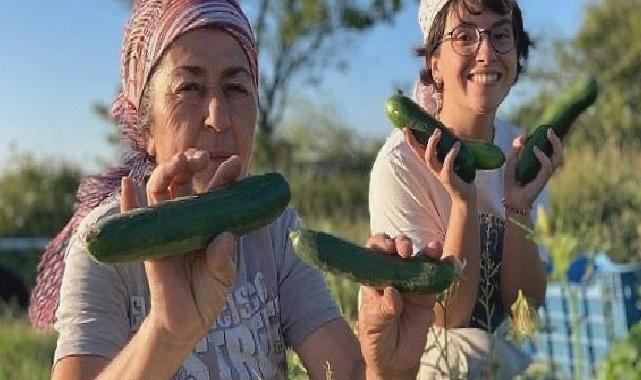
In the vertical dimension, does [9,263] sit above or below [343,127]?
below

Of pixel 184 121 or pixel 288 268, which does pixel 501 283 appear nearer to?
pixel 288 268

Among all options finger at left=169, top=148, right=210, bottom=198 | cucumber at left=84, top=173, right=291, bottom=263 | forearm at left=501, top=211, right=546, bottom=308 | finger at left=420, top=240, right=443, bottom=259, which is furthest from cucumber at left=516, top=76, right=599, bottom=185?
finger at left=169, top=148, right=210, bottom=198

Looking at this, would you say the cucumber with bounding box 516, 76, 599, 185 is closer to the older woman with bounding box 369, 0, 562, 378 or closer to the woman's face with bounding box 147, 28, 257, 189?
the older woman with bounding box 369, 0, 562, 378

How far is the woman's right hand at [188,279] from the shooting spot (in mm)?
2037

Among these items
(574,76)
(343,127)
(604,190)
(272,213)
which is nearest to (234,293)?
(272,213)

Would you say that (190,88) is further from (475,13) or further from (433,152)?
(475,13)

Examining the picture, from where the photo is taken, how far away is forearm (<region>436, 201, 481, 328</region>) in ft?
10.1

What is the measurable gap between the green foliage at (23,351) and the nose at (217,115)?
3169 millimetres

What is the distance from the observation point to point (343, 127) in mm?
23703

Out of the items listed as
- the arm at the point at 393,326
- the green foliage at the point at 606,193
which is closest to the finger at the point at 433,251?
the arm at the point at 393,326

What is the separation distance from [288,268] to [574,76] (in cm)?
1817

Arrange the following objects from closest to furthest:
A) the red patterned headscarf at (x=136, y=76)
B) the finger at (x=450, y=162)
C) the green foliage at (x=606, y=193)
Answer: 1. the red patterned headscarf at (x=136, y=76)
2. the finger at (x=450, y=162)
3. the green foliage at (x=606, y=193)

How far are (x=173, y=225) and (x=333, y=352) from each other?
2.35 feet

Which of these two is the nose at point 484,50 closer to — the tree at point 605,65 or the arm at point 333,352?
the arm at point 333,352
